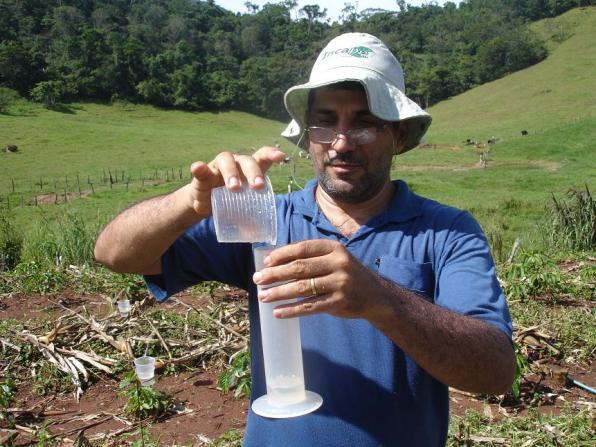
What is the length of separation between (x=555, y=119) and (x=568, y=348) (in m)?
49.9

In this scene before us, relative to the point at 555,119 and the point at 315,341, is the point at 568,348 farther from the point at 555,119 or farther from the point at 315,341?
the point at 555,119

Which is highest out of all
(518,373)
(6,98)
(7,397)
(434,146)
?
(6,98)

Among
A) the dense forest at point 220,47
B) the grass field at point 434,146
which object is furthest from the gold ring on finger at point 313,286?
the dense forest at point 220,47

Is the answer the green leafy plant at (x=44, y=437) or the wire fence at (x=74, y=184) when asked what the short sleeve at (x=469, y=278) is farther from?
the wire fence at (x=74, y=184)

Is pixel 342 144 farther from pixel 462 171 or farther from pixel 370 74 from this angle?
pixel 462 171

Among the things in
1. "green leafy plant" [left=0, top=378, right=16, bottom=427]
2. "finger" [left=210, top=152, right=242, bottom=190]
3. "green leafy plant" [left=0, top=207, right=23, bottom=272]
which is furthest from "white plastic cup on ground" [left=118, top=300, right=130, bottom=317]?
"finger" [left=210, top=152, right=242, bottom=190]

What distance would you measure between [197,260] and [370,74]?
93 centimetres

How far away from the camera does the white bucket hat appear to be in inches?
89.5

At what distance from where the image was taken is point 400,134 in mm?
2607

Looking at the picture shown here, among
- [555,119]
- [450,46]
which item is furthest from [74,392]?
[450,46]

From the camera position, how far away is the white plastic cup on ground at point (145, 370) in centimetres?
505

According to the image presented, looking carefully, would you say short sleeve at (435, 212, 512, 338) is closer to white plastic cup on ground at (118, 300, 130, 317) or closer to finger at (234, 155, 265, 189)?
finger at (234, 155, 265, 189)

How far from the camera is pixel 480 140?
47.7 meters

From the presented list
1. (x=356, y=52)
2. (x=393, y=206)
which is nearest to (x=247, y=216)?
(x=393, y=206)
